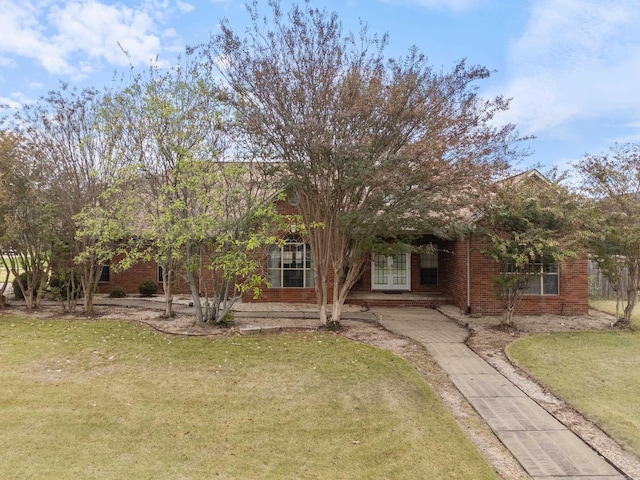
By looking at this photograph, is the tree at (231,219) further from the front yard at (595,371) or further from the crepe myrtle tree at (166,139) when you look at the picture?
the front yard at (595,371)

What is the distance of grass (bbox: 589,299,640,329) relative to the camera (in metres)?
12.5

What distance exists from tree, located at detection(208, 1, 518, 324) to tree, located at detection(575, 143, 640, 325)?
11.0ft

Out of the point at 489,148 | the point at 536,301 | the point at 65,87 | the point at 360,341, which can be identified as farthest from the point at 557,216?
the point at 65,87

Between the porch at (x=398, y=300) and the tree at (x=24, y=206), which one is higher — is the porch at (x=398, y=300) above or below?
below

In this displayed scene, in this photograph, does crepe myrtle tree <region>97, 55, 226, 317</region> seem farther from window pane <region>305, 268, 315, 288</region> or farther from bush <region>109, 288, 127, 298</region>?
bush <region>109, 288, 127, 298</region>

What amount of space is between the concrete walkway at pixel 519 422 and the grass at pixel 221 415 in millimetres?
616

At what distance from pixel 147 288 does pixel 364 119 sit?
12.0 metres

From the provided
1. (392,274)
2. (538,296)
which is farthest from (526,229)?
(392,274)

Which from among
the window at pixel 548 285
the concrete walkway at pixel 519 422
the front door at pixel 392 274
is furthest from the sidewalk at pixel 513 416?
the front door at pixel 392 274

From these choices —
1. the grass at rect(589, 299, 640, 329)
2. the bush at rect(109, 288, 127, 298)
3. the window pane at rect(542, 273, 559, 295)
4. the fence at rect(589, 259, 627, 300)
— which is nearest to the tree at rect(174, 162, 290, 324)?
the bush at rect(109, 288, 127, 298)

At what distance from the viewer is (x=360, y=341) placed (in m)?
9.66

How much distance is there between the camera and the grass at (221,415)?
424 centimetres

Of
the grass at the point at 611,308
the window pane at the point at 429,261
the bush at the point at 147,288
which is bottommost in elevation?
the grass at the point at 611,308

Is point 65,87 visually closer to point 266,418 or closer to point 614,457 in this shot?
point 266,418
